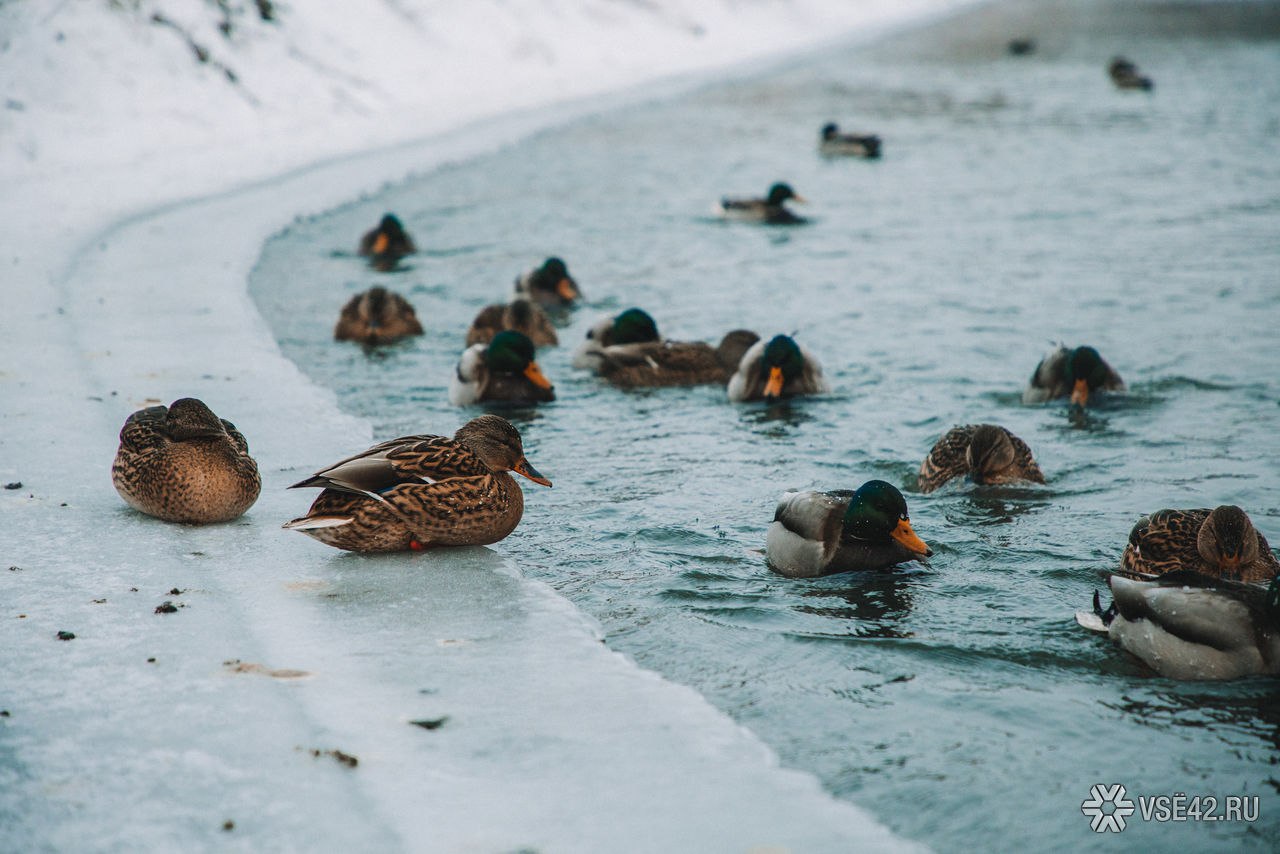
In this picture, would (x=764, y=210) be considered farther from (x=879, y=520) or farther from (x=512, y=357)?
(x=879, y=520)

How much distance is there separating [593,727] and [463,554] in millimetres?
1631

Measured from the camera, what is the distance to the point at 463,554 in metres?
5.13

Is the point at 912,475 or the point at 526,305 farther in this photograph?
the point at 526,305

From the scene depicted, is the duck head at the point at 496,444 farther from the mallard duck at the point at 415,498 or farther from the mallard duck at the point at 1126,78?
the mallard duck at the point at 1126,78

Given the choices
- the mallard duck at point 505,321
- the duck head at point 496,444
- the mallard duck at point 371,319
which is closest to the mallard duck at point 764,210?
the mallard duck at point 505,321

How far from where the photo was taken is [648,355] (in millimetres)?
8734

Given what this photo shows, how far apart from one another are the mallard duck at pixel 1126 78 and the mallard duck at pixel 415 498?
77.0 ft

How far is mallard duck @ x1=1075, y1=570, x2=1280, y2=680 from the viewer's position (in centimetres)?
425

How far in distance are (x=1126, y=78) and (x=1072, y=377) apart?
66.3 feet

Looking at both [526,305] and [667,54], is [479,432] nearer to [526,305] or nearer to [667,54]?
[526,305]

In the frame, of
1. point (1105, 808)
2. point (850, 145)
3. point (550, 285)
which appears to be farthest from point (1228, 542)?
point (850, 145)

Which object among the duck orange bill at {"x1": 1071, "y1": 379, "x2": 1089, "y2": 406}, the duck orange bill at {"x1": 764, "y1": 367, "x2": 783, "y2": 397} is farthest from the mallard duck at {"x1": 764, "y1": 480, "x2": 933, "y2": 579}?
the duck orange bill at {"x1": 1071, "y1": 379, "x2": 1089, "y2": 406}

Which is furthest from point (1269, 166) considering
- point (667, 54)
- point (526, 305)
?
point (667, 54)

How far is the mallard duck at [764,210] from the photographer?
14828 millimetres
